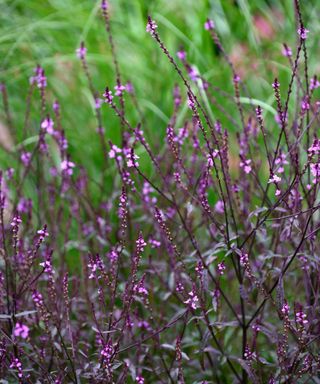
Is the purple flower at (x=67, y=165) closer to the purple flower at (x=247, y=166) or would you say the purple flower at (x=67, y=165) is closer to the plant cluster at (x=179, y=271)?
the plant cluster at (x=179, y=271)

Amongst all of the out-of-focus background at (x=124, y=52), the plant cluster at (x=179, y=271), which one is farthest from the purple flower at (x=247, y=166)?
the out-of-focus background at (x=124, y=52)

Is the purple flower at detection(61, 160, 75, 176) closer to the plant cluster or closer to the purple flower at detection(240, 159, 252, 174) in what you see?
the plant cluster

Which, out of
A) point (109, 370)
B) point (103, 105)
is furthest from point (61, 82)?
point (109, 370)

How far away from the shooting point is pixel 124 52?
451 centimetres

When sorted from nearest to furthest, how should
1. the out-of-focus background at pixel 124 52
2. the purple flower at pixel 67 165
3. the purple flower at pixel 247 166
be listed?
the purple flower at pixel 247 166 → the purple flower at pixel 67 165 → the out-of-focus background at pixel 124 52

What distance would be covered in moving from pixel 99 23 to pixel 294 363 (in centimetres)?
287

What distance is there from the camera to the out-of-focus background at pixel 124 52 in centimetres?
385

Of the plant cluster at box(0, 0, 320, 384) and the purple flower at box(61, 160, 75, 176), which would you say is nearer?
the plant cluster at box(0, 0, 320, 384)

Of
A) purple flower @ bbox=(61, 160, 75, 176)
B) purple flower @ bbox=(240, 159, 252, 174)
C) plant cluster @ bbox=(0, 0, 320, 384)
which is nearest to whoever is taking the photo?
plant cluster @ bbox=(0, 0, 320, 384)

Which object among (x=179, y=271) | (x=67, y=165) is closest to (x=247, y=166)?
(x=179, y=271)

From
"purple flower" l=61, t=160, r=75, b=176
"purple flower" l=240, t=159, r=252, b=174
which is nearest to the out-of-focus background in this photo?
"purple flower" l=61, t=160, r=75, b=176

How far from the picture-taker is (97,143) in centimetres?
390

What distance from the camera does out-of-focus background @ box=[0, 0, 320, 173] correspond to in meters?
3.85

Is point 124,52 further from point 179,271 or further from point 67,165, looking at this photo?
point 179,271
